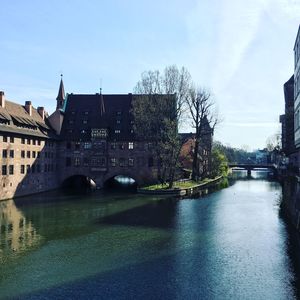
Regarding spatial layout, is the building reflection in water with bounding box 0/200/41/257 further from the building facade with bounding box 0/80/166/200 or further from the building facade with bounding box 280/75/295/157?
the building facade with bounding box 280/75/295/157

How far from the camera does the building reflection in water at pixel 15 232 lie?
1069 inches

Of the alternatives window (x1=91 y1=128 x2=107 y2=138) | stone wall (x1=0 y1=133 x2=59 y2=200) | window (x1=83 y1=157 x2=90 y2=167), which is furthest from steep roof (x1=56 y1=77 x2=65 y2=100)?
window (x1=83 y1=157 x2=90 y2=167)

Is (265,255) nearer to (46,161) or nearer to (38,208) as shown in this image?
(38,208)

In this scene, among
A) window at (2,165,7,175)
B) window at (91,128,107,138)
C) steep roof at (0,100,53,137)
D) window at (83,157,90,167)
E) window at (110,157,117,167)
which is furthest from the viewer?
window at (83,157,90,167)

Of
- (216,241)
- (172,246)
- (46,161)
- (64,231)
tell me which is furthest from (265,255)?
(46,161)

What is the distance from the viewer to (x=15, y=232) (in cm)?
3186

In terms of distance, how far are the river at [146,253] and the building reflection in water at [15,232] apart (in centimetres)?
8

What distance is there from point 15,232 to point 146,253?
42.6ft

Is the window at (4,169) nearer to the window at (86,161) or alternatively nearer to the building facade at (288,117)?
the window at (86,161)

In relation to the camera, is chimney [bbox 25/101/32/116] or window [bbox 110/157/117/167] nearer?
chimney [bbox 25/101/32/116]

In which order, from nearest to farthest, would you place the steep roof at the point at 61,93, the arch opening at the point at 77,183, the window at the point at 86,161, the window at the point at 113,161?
the window at the point at 113,161, the window at the point at 86,161, the arch opening at the point at 77,183, the steep roof at the point at 61,93

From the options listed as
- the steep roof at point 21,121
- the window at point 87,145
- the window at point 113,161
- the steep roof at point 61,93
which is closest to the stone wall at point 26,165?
the steep roof at point 21,121

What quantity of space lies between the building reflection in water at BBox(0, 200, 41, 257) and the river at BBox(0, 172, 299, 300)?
77 millimetres

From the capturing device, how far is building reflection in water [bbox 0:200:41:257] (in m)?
27.2
